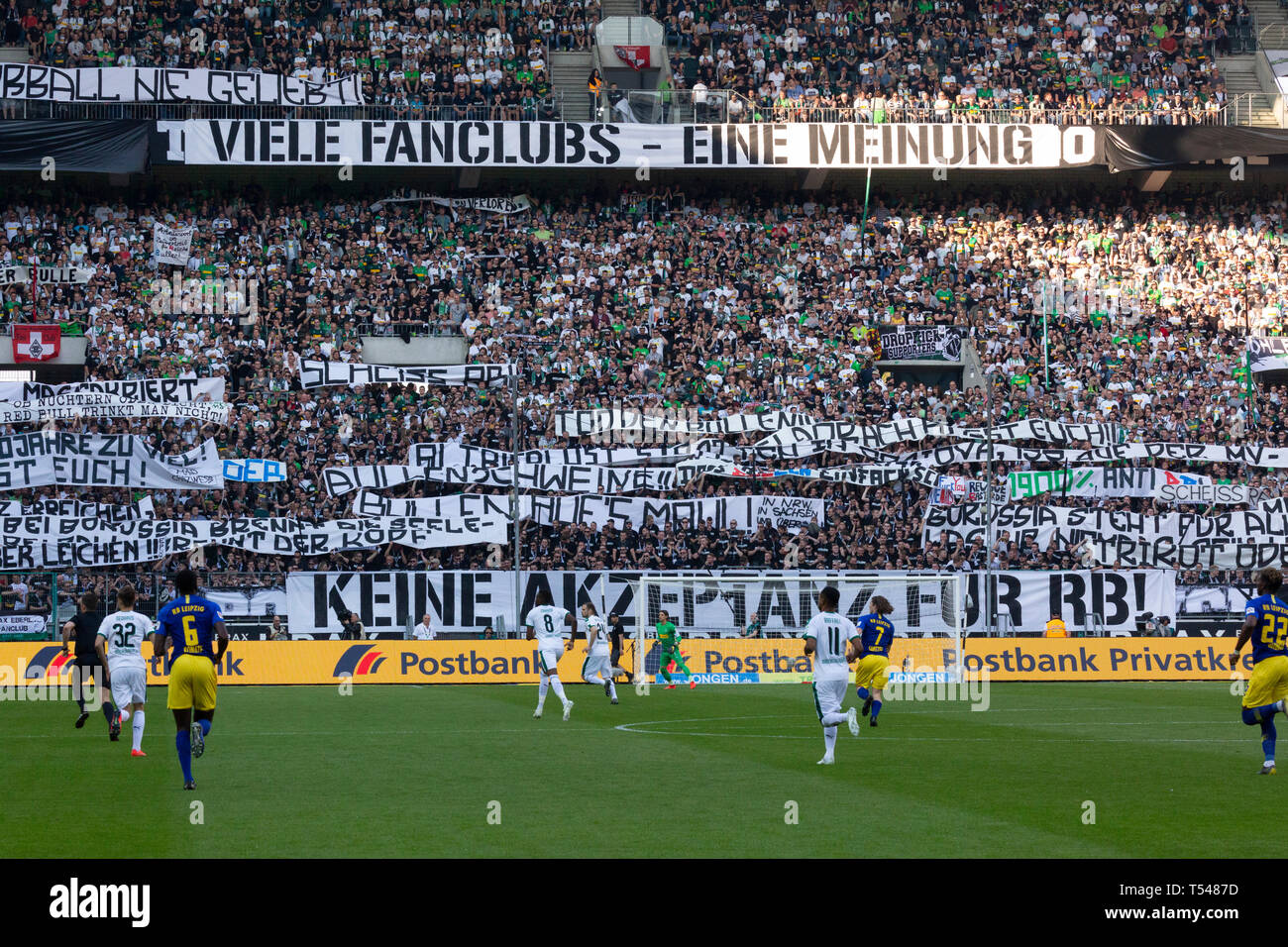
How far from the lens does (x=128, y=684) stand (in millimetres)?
22203

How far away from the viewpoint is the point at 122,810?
15133mm

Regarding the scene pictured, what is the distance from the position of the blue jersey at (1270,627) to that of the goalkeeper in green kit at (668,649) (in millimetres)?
20314

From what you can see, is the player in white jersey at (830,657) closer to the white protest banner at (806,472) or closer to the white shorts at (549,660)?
the white shorts at (549,660)

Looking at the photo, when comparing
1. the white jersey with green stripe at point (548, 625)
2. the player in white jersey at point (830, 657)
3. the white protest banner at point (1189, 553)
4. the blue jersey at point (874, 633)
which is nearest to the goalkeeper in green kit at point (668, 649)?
the white jersey with green stripe at point (548, 625)

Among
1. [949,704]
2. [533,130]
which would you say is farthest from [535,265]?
[949,704]

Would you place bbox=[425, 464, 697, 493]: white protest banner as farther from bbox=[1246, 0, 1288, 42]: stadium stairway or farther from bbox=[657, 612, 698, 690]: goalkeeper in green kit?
bbox=[1246, 0, 1288, 42]: stadium stairway

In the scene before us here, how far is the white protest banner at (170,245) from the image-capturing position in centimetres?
5441

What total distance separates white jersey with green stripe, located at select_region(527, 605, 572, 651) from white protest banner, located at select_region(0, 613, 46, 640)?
66.5 ft

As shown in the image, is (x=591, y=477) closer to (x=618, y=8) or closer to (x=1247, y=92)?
(x=618, y=8)

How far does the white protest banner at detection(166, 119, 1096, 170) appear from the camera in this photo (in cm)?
5666

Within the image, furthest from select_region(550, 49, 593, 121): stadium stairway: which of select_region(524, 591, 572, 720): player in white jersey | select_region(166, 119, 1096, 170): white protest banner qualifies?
select_region(524, 591, 572, 720): player in white jersey
